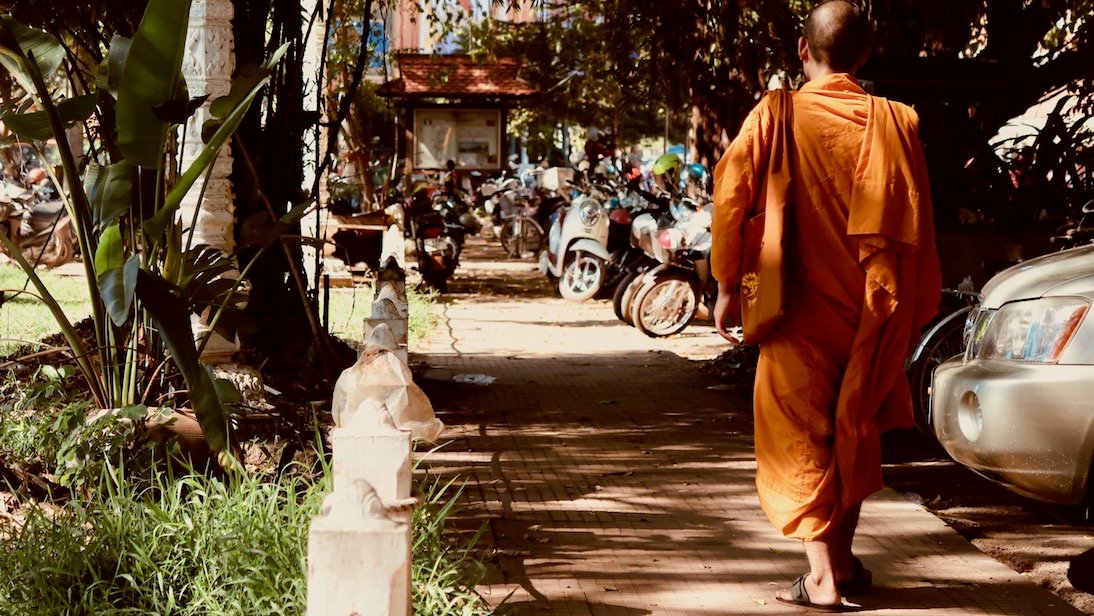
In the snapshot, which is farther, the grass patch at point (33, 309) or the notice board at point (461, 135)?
the notice board at point (461, 135)

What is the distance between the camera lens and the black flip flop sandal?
443cm

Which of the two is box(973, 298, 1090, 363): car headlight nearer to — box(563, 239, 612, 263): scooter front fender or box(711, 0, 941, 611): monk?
box(711, 0, 941, 611): monk

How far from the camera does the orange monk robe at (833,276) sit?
4.34 metres

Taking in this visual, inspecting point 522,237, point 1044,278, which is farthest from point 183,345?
point 522,237

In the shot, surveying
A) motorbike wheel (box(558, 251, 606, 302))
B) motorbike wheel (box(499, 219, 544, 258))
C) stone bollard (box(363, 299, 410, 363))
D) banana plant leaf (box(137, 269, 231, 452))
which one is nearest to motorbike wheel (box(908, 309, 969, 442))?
stone bollard (box(363, 299, 410, 363))

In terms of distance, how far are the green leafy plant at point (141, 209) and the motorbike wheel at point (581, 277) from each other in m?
10.5

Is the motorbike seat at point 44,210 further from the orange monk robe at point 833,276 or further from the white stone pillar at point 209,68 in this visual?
the orange monk robe at point 833,276

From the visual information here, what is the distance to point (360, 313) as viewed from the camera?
13789mm

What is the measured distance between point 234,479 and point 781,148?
2223 millimetres

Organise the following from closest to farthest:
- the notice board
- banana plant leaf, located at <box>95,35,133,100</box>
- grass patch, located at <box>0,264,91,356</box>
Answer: banana plant leaf, located at <box>95,35,133,100</box> → grass patch, located at <box>0,264,91,356</box> → the notice board

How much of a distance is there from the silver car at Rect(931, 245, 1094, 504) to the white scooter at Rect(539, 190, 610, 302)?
10.3m

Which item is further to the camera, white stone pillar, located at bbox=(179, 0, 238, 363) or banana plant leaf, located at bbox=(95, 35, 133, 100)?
white stone pillar, located at bbox=(179, 0, 238, 363)

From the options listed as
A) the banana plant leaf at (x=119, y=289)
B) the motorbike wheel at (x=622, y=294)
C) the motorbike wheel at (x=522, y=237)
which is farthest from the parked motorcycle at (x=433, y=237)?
the banana plant leaf at (x=119, y=289)

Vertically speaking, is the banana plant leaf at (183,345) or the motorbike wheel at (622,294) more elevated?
the banana plant leaf at (183,345)
